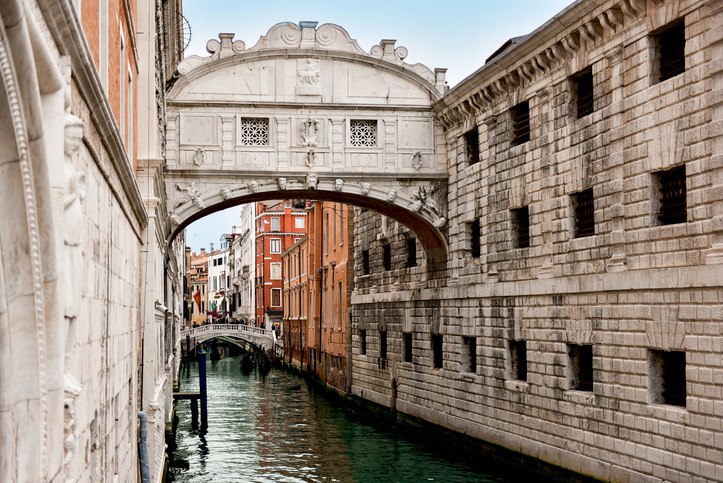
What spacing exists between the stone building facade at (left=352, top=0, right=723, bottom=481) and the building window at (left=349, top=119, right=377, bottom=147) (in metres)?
1.41

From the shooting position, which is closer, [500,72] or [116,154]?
[116,154]

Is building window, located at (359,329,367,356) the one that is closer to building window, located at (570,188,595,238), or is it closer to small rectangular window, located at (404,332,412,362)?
small rectangular window, located at (404,332,412,362)

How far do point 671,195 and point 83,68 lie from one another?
8853 millimetres

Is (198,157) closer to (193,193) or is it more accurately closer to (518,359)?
(193,193)

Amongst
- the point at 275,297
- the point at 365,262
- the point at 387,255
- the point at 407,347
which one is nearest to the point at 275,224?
the point at 275,297

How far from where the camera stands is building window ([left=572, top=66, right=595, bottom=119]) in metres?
14.1

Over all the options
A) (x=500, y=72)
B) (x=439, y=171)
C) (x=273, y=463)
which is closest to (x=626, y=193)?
(x=500, y=72)

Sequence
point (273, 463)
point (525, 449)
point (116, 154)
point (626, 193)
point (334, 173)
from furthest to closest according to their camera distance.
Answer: point (334, 173), point (273, 463), point (525, 449), point (626, 193), point (116, 154)

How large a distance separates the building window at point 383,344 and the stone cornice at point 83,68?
1717cm

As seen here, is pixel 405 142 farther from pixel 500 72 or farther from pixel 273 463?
pixel 273 463

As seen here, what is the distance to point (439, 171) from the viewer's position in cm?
1980

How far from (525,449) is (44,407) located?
12738mm

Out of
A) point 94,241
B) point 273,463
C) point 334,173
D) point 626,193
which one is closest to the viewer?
point 94,241

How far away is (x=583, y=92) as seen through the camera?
1441 cm
